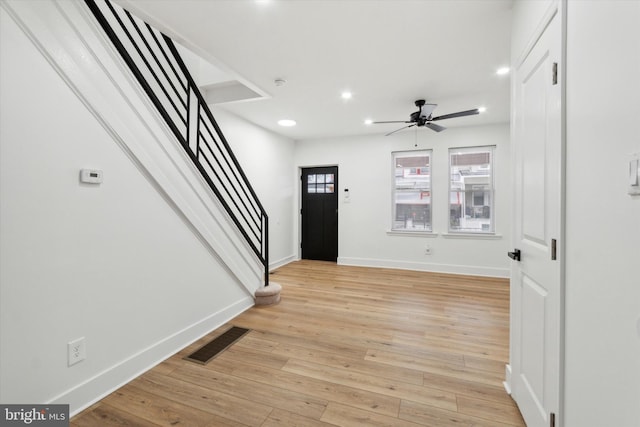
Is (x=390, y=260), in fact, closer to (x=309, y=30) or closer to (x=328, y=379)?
(x=328, y=379)

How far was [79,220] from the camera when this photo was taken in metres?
1.75

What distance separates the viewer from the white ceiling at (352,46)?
207cm

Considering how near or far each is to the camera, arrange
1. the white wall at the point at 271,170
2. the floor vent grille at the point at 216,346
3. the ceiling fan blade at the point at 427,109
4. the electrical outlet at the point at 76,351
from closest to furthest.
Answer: the electrical outlet at the point at 76,351
the floor vent grille at the point at 216,346
the ceiling fan blade at the point at 427,109
the white wall at the point at 271,170

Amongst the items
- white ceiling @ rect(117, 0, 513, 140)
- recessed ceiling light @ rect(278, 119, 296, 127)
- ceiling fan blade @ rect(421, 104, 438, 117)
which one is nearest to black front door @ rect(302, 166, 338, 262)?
recessed ceiling light @ rect(278, 119, 296, 127)

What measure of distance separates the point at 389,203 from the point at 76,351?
4.94 meters

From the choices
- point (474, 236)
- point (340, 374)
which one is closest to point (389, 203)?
point (474, 236)

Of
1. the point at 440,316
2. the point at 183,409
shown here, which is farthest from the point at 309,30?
the point at 440,316

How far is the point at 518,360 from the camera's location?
5.86ft

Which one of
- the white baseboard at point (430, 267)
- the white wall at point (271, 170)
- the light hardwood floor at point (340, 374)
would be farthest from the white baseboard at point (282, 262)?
the light hardwood floor at point (340, 374)

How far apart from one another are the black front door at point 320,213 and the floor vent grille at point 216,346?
3502 mm

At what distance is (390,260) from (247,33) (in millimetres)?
4537

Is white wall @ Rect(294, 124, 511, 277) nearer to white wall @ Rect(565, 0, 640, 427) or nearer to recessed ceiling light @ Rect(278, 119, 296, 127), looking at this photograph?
recessed ceiling light @ Rect(278, 119, 296, 127)

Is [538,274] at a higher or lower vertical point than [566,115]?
lower

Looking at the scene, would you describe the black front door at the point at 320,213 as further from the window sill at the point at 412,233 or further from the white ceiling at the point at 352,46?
the white ceiling at the point at 352,46
